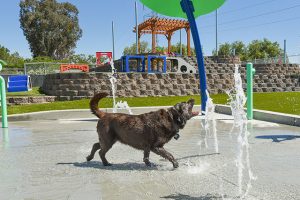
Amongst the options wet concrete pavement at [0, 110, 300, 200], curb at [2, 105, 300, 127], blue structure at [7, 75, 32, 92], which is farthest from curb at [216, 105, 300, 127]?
blue structure at [7, 75, 32, 92]

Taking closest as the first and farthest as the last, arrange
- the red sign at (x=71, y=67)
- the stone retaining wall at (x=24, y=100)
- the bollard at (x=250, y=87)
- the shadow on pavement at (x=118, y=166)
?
the shadow on pavement at (x=118, y=166)
the bollard at (x=250, y=87)
the stone retaining wall at (x=24, y=100)
the red sign at (x=71, y=67)

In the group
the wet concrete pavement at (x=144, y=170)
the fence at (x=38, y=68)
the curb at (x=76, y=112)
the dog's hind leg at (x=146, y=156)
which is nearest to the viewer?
the wet concrete pavement at (x=144, y=170)

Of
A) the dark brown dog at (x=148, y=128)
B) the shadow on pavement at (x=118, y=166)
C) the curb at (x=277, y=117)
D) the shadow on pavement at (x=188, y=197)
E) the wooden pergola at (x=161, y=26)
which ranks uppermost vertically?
the wooden pergola at (x=161, y=26)

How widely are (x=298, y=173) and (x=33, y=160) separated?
420cm

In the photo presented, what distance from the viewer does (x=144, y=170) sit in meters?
5.20

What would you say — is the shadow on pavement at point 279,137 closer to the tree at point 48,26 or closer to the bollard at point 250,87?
the bollard at point 250,87

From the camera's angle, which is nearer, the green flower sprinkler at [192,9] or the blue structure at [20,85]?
the green flower sprinkler at [192,9]

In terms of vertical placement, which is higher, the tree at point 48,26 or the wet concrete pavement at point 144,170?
the tree at point 48,26

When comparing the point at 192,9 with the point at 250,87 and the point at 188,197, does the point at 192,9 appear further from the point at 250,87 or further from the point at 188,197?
the point at 188,197

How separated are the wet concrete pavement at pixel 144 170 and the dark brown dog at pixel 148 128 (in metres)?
0.35

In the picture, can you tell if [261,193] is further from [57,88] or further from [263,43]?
[263,43]

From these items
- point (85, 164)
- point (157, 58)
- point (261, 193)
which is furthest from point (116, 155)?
point (157, 58)

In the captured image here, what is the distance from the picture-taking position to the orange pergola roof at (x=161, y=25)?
1490 inches

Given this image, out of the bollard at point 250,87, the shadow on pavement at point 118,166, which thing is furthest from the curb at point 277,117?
the shadow on pavement at point 118,166
